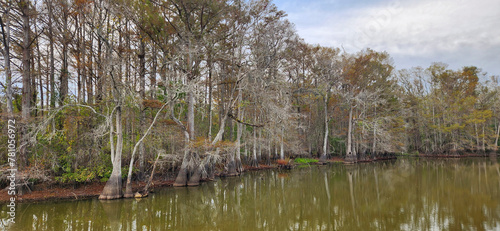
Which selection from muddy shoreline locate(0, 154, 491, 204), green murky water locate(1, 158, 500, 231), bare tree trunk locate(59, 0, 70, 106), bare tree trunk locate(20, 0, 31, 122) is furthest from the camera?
bare tree trunk locate(59, 0, 70, 106)

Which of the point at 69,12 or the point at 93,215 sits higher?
the point at 69,12

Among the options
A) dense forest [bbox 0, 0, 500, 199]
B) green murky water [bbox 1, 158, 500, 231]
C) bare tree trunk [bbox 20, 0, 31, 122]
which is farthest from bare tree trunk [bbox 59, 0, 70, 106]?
green murky water [bbox 1, 158, 500, 231]

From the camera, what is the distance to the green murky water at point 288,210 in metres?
8.48

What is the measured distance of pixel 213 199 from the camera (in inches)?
498

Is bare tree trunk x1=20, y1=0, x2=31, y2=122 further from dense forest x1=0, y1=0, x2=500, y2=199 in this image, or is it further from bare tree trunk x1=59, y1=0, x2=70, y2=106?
bare tree trunk x1=59, y1=0, x2=70, y2=106

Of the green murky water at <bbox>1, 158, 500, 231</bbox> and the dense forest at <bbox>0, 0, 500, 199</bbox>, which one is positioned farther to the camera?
the dense forest at <bbox>0, 0, 500, 199</bbox>

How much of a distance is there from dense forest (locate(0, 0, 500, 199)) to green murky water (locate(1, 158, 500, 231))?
214cm

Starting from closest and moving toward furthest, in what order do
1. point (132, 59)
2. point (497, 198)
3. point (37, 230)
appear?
point (37, 230), point (497, 198), point (132, 59)

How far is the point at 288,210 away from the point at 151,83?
11.5 m

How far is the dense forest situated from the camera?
12.9 meters

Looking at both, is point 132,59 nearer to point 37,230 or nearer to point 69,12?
point 69,12

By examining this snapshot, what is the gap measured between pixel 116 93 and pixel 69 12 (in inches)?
231

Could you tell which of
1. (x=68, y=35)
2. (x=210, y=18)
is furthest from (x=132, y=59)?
(x=210, y=18)

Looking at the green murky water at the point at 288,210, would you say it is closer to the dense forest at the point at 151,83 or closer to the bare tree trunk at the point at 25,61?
the dense forest at the point at 151,83
